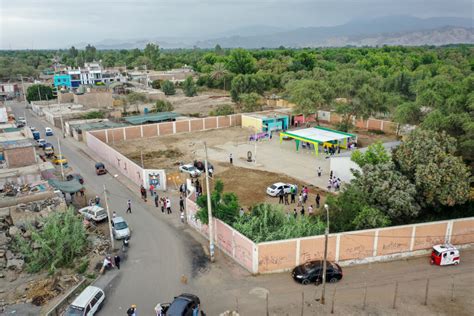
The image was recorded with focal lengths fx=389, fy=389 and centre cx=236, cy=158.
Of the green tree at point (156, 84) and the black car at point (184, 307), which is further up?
the green tree at point (156, 84)

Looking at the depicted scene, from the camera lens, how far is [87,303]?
14.1 m

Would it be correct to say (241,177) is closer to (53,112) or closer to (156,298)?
(156,298)

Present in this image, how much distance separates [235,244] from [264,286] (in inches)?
101

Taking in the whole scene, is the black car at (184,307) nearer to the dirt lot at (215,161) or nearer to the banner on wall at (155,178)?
the dirt lot at (215,161)

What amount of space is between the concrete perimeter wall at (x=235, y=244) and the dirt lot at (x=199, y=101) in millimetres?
40689

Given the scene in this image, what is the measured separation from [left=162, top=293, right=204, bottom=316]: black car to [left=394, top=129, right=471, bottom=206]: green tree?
12.4 meters

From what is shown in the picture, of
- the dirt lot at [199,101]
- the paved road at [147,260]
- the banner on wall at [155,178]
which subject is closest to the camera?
the paved road at [147,260]

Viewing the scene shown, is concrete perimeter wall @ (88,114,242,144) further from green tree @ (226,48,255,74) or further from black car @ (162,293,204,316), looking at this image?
green tree @ (226,48,255,74)

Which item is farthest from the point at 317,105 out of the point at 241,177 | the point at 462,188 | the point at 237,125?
the point at 462,188

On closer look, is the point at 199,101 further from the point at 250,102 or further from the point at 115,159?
the point at 115,159

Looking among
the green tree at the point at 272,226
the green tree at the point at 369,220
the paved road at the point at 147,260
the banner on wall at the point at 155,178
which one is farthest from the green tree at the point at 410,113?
the paved road at the point at 147,260

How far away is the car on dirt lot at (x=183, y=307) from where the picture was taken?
44.8 feet

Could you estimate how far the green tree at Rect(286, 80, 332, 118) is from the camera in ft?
142

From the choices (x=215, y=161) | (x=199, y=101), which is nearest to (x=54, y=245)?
(x=215, y=161)
